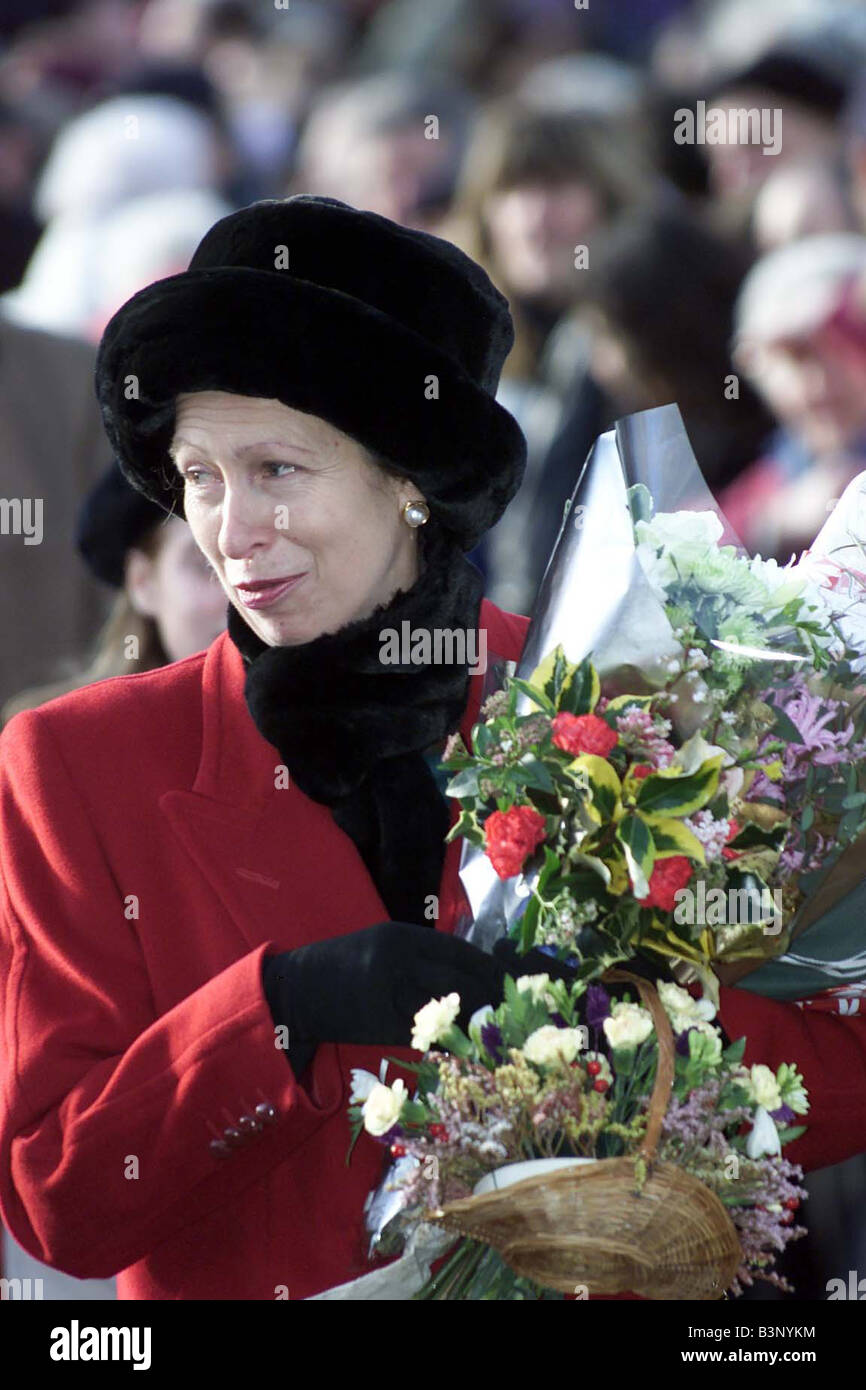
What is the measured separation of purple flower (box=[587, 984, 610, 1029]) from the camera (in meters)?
2.11

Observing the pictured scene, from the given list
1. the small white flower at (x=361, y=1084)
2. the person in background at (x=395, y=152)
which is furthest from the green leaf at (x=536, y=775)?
the person in background at (x=395, y=152)

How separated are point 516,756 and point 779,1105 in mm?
438

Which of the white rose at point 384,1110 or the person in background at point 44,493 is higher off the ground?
the person in background at point 44,493

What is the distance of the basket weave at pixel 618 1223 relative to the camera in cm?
196

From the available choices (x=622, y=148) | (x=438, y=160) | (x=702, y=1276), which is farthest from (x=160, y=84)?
(x=702, y=1276)

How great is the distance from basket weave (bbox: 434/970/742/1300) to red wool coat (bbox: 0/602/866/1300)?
365 mm

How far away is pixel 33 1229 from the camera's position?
234cm

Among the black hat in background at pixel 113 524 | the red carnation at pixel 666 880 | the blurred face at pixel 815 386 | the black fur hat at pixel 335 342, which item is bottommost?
the red carnation at pixel 666 880

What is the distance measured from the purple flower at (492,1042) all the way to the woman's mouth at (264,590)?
643 millimetres

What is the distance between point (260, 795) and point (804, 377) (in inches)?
102

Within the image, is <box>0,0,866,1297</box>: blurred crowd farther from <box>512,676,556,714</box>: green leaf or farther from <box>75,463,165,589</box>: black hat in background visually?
<box>512,676,556,714</box>: green leaf

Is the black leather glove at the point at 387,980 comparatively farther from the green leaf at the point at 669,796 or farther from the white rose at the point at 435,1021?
the green leaf at the point at 669,796

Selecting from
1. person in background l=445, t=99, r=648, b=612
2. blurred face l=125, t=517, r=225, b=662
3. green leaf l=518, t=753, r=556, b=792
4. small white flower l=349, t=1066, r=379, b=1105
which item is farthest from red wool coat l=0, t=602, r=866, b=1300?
person in background l=445, t=99, r=648, b=612

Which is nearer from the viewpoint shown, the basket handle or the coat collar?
the basket handle
